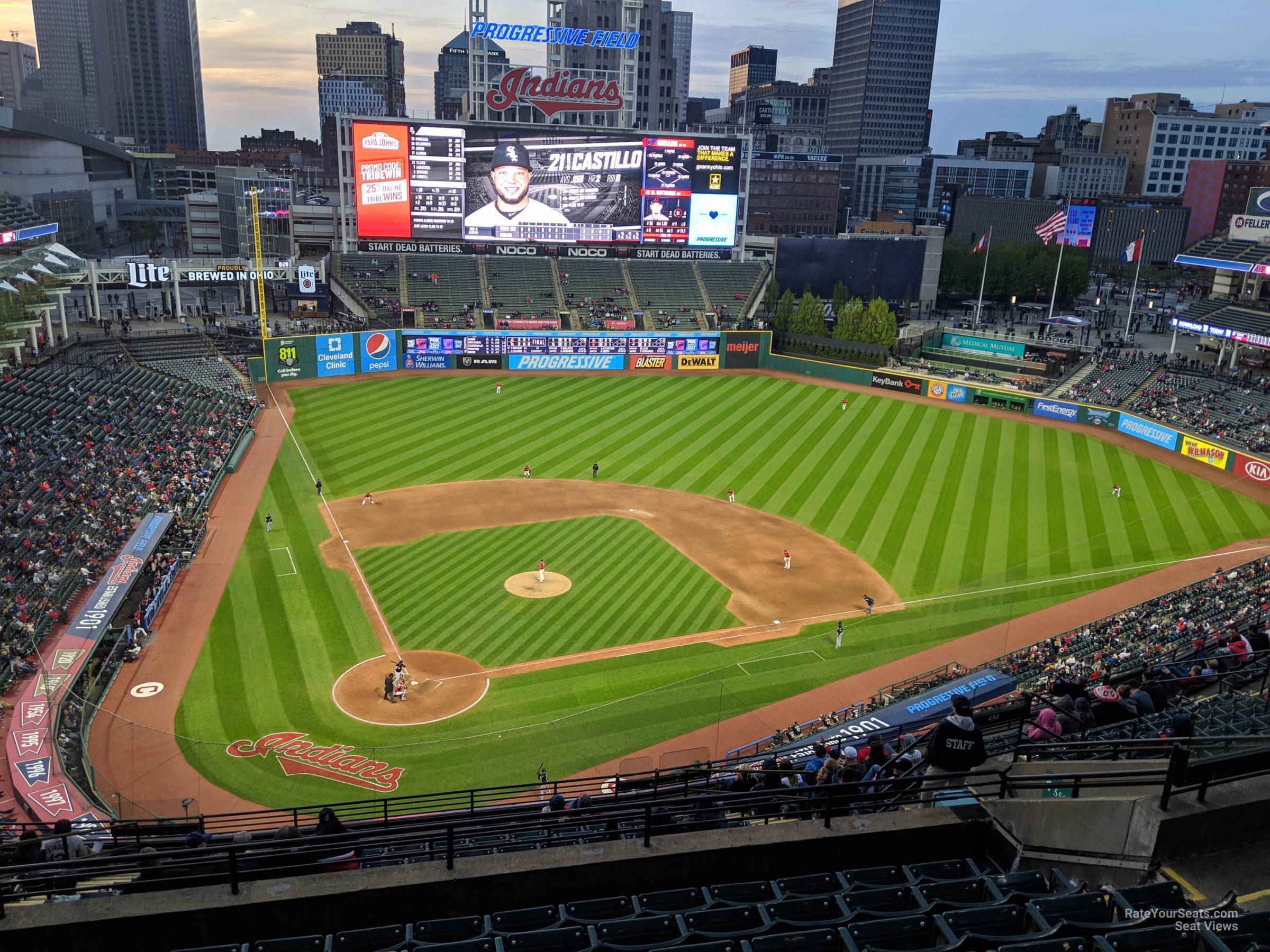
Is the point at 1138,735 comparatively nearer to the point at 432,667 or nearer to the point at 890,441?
the point at 432,667

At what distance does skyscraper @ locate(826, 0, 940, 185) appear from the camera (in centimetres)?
18525

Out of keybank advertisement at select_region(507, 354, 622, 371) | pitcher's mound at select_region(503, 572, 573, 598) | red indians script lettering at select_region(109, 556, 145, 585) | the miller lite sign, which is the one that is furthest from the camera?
the miller lite sign

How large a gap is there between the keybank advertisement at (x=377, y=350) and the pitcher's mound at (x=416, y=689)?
40.7 metres

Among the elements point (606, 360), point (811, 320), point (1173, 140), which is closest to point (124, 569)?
point (606, 360)

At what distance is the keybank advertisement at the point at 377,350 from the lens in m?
64.0

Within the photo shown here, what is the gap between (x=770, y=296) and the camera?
8444 cm

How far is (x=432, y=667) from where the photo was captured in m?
26.7

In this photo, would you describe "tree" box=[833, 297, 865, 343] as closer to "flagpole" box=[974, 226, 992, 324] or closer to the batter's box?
"flagpole" box=[974, 226, 992, 324]

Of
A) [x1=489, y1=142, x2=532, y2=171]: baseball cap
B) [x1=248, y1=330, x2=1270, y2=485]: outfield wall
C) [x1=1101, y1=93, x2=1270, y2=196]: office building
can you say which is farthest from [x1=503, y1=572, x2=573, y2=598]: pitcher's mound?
[x1=1101, y1=93, x2=1270, y2=196]: office building

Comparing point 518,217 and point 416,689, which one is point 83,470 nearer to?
point 416,689

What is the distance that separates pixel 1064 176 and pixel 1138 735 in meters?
179

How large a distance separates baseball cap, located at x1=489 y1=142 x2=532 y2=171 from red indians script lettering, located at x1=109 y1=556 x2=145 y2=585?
154 ft

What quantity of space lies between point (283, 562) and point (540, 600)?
387 inches

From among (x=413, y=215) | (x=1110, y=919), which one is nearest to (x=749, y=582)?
(x=1110, y=919)
